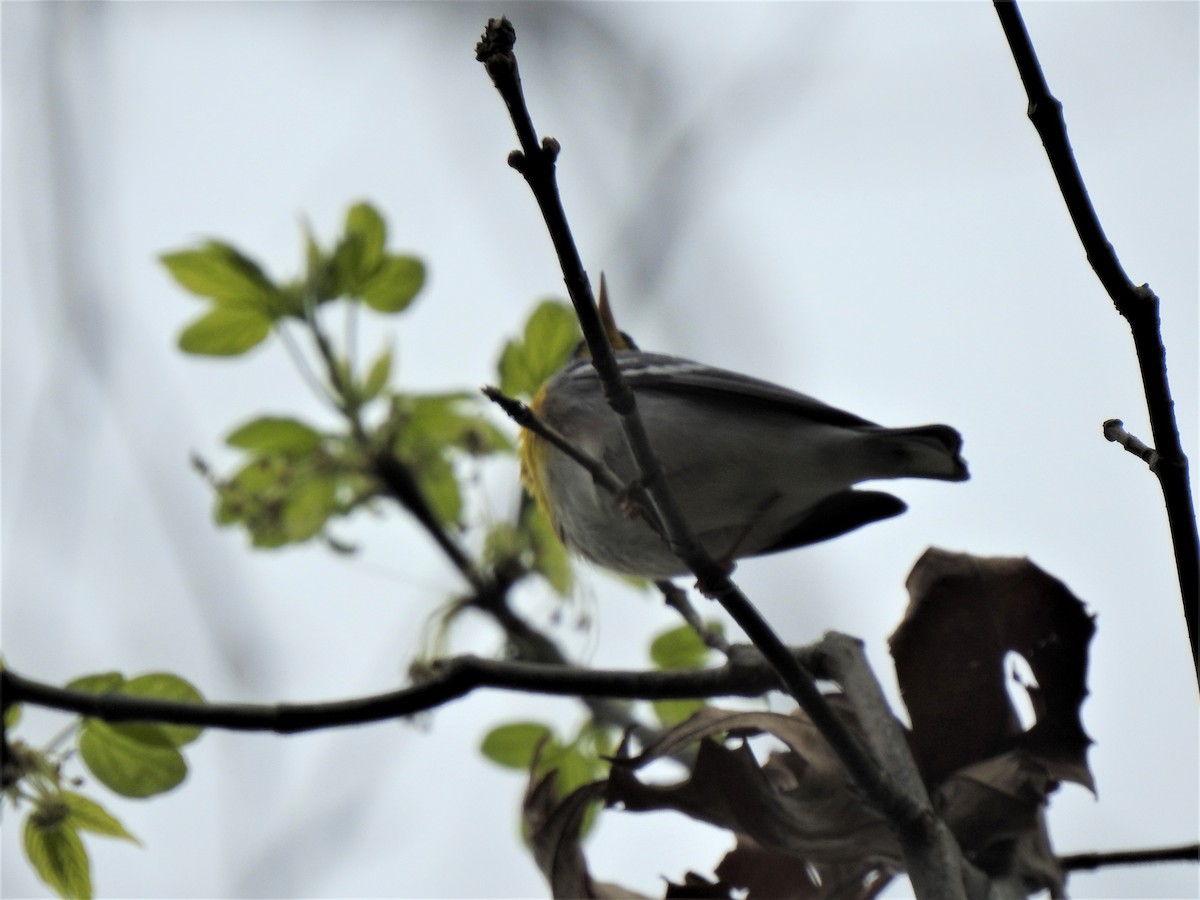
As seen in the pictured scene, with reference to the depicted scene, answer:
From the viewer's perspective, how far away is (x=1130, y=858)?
170 cm

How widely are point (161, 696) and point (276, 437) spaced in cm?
153

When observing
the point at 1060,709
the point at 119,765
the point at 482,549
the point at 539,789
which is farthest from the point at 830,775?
the point at 482,549

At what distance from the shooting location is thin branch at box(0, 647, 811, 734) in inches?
62.5

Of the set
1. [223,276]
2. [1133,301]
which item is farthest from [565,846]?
[223,276]

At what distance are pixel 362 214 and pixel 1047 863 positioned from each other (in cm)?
239

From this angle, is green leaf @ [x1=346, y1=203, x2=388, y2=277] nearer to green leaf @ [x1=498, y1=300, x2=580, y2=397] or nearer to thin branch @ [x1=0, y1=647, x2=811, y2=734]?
green leaf @ [x1=498, y1=300, x2=580, y2=397]

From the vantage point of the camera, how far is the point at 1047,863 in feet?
5.21

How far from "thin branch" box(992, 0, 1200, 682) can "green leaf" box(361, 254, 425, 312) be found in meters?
2.15

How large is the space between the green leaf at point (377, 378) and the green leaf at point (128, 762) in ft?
5.34

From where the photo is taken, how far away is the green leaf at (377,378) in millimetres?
3334

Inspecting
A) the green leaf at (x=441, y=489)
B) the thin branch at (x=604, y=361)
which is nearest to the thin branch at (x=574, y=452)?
the thin branch at (x=604, y=361)

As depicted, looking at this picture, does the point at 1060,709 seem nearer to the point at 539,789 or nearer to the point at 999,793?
the point at 999,793

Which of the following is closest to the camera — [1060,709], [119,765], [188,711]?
[188,711]

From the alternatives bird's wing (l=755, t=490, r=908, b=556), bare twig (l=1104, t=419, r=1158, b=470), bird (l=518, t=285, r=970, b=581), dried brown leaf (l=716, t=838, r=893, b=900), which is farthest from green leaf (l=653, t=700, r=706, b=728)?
bare twig (l=1104, t=419, r=1158, b=470)
